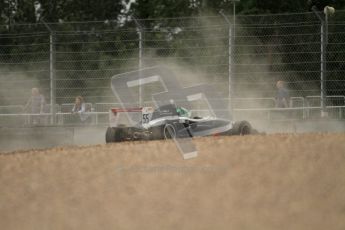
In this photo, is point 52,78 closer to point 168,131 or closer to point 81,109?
point 81,109

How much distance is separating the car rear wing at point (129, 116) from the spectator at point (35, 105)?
8.76 ft

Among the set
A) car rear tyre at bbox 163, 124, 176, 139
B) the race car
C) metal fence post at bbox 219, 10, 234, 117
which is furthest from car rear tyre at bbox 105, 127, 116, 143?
metal fence post at bbox 219, 10, 234, 117

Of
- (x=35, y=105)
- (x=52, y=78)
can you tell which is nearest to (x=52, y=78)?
(x=52, y=78)

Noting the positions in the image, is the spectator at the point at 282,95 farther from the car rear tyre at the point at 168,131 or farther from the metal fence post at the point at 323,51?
the car rear tyre at the point at 168,131

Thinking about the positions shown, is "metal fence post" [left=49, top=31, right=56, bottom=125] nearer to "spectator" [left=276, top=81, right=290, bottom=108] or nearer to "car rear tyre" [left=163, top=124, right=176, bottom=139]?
"car rear tyre" [left=163, top=124, right=176, bottom=139]

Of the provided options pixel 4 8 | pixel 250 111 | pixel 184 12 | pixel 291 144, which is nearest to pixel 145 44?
pixel 250 111

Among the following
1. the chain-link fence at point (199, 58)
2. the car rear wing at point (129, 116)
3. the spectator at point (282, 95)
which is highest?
the chain-link fence at point (199, 58)

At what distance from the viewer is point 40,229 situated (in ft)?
25.6

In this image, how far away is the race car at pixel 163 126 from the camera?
1350 cm

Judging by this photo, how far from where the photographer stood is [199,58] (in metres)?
16.5

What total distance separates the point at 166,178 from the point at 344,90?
26.3ft

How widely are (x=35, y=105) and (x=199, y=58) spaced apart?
3693 millimetres

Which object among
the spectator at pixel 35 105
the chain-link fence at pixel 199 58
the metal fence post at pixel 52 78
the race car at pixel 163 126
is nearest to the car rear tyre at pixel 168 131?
the race car at pixel 163 126

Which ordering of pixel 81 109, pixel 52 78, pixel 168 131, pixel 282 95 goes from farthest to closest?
pixel 81 109 < pixel 282 95 < pixel 52 78 < pixel 168 131
